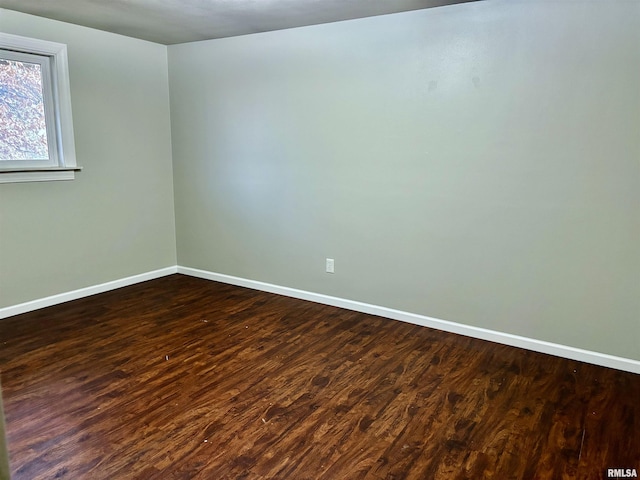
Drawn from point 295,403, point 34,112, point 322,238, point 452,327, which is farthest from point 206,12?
point 452,327

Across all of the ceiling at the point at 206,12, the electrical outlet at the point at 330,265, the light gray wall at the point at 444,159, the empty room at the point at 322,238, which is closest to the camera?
the empty room at the point at 322,238

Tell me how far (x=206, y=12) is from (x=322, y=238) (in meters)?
1.94

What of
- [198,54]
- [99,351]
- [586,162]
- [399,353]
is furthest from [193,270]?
[586,162]

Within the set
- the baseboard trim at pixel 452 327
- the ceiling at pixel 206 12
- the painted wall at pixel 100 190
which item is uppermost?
the ceiling at pixel 206 12

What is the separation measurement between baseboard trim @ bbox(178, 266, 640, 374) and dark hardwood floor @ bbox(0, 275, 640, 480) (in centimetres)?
7

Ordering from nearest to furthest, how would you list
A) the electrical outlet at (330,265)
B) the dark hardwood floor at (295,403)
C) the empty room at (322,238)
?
the dark hardwood floor at (295,403) < the empty room at (322,238) < the electrical outlet at (330,265)

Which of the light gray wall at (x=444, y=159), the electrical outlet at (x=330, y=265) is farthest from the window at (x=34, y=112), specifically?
the electrical outlet at (x=330, y=265)

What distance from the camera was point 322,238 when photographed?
12.6 feet

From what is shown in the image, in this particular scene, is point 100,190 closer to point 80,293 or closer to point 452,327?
point 80,293

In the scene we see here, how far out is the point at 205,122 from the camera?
4.34m

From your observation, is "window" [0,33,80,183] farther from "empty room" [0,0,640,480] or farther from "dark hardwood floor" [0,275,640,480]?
"dark hardwood floor" [0,275,640,480]

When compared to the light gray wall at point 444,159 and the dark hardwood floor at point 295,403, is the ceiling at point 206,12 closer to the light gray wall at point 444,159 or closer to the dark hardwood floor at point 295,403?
the light gray wall at point 444,159

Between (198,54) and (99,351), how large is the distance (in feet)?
9.29

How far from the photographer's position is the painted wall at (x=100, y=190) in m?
3.52
